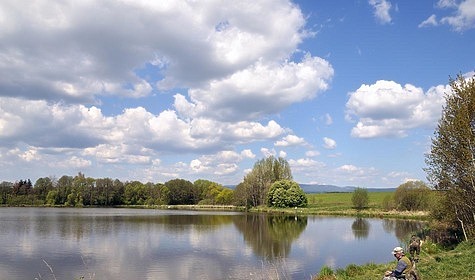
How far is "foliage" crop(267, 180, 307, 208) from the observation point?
292 ft

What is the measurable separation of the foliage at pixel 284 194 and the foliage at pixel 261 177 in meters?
5.55

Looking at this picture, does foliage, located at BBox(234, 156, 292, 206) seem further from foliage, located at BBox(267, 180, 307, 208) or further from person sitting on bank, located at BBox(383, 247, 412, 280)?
person sitting on bank, located at BBox(383, 247, 412, 280)

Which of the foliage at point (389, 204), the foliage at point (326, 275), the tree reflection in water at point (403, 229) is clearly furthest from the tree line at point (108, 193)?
the foliage at point (326, 275)

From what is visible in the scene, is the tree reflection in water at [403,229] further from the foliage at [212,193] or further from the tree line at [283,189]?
the foliage at [212,193]

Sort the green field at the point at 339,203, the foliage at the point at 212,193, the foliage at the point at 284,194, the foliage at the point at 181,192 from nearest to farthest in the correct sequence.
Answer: the green field at the point at 339,203, the foliage at the point at 284,194, the foliage at the point at 212,193, the foliage at the point at 181,192

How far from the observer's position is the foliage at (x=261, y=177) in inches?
3836

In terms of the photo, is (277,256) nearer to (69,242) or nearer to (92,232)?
(69,242)

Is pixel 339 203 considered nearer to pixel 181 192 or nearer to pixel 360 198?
pixel 360 198

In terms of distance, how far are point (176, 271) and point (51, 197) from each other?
366ft

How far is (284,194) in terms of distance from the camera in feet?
292

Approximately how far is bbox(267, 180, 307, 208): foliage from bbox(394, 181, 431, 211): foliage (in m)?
22.2

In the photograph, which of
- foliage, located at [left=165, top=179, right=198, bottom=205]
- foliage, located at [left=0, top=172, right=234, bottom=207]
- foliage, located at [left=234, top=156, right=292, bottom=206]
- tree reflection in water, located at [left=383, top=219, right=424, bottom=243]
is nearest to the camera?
tree reflection in water, located at [left=383, top=219, right=424, bottom=243]

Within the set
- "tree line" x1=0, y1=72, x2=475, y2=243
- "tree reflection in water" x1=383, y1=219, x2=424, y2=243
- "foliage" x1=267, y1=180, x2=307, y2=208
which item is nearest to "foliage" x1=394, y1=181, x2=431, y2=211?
"tree line" x1=0, y1=72, x2=475, y2=243

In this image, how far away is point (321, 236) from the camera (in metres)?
42.0
